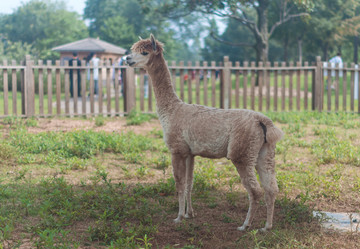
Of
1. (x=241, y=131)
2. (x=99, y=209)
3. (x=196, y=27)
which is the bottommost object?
(x=99, y=209)

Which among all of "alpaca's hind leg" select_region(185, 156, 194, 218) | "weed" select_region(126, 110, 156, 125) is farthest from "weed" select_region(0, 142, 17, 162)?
"weed" select_region(126, 110, 156, 125)

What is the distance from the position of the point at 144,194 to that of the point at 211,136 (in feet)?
5.50

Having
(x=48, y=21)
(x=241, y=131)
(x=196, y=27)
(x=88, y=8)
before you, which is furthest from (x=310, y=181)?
(x=196, y=27)

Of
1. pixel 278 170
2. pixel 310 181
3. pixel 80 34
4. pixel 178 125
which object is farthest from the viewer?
pixel 80 34

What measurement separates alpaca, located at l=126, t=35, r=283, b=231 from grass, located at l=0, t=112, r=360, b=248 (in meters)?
0.41

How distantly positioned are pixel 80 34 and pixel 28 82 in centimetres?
5432

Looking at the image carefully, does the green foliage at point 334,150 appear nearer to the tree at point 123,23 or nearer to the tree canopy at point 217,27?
the tree canopy at point 217,27

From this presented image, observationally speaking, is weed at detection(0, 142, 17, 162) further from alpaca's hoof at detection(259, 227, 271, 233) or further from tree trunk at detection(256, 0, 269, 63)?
tree trunk at detection(256, 0, 269, 63)

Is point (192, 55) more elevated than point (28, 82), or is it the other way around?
point (192, 55)

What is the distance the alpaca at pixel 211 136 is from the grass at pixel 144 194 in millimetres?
412

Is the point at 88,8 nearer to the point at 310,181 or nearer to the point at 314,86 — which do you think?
the point at 314,86

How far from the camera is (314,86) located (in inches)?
541

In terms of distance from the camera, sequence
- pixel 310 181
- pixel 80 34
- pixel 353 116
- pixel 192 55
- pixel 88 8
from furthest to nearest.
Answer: pixel 192 55 → pixel 88 8 → pixel 80 34 → pixel 353 116 → pixel 310 181

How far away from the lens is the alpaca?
4418 millimetres
